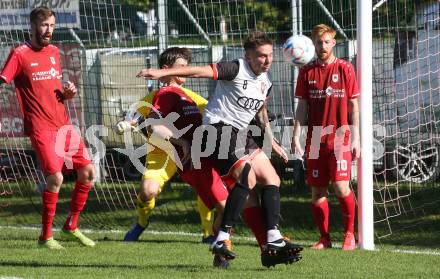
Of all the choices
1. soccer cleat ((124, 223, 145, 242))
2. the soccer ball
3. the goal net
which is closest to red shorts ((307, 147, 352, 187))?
the soccer ball

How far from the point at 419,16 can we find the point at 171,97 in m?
3.96

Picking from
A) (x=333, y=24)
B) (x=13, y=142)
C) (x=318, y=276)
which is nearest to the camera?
(x=318, y=276)

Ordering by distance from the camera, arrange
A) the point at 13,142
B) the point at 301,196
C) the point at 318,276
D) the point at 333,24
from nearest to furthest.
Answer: the point at 318,276 < the point at 333,24 < the point at 13,142 < the point at 301,196

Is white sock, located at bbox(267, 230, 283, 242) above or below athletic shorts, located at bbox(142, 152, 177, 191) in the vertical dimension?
below

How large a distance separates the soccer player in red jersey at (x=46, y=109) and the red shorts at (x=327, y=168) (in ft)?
6.69

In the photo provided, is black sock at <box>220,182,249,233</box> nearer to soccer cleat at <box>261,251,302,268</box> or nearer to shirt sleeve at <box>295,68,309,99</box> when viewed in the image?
soccer cleat at <box>261,251,302,268</box>

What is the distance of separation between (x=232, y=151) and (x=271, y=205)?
19.1 inches

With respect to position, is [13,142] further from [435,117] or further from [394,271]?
[394,271]

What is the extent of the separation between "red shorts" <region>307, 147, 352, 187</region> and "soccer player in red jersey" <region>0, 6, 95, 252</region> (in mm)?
2038

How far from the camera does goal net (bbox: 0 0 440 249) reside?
1084 cm

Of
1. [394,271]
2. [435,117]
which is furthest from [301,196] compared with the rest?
[394,271]

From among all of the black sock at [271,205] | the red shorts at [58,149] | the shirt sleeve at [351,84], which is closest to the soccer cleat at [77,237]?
the red shorts at [58,149]

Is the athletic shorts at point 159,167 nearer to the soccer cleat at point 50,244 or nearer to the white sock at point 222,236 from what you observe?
the soccer cleat at point 50,244

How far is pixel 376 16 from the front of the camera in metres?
10.8
